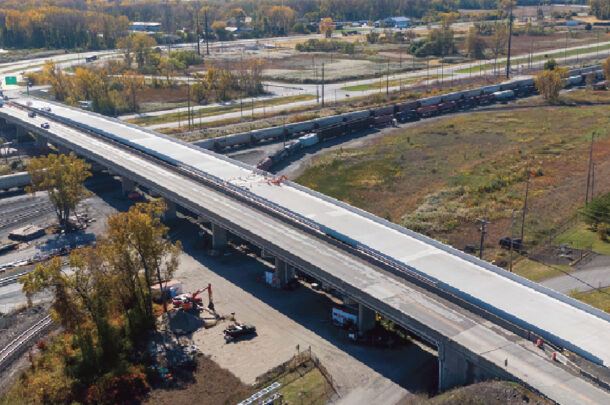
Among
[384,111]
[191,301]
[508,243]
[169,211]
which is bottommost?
[191,301]

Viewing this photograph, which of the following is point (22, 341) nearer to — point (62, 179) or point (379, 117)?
point (62, 179)

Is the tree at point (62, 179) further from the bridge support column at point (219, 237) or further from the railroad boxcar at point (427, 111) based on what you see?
the railroad boxcar at point (427, 111)

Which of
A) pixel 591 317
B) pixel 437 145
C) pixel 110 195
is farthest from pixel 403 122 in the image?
pixel 591 317

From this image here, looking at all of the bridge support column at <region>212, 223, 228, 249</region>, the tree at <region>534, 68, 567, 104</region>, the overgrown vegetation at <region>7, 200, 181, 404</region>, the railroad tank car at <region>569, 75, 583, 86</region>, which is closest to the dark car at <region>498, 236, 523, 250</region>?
the bridge support column at <region>212, 223, 228, 249</region>

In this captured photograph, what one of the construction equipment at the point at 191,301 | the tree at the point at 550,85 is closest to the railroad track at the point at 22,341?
the construction equipment at the point at 191,301

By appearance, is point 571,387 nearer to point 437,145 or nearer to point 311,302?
point 311,302

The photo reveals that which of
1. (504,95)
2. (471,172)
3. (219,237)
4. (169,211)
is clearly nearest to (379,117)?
(471,172)
